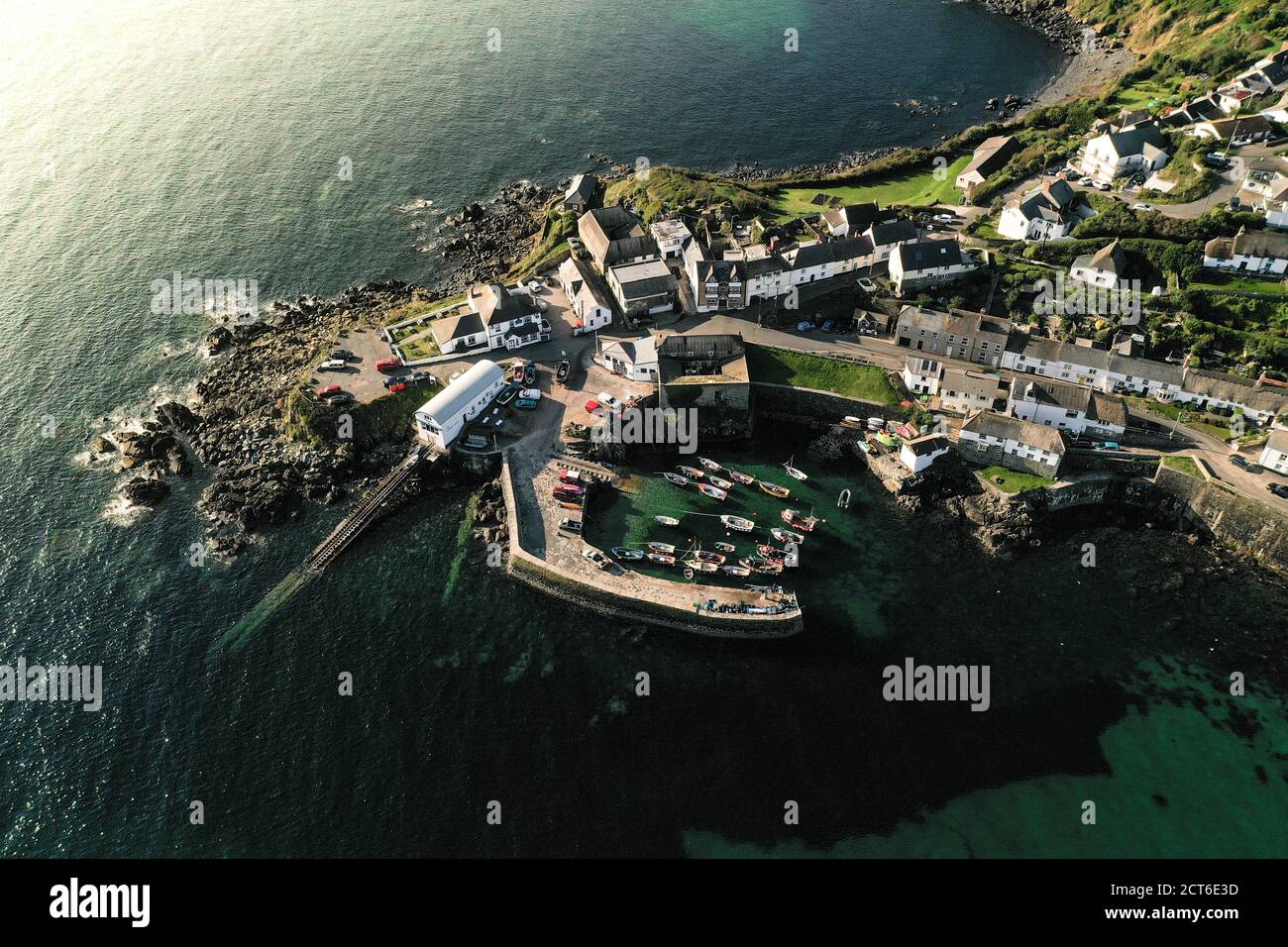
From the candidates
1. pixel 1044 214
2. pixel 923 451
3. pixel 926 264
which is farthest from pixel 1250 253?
pixel 923 451

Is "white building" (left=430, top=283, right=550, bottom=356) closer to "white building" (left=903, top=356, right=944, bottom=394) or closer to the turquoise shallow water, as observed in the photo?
the turquoise shallow water

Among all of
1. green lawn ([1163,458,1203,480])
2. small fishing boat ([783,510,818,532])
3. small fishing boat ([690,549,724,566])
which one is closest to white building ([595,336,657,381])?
small fishing boat ([783,510,818,532])

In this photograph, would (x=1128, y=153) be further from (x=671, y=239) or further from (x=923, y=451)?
(x=923, y=451)

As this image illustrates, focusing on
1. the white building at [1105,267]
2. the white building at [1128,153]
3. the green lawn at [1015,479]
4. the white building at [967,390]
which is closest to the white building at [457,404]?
the white building at [967,390]

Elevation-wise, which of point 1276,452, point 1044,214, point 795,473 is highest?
point 1044,214

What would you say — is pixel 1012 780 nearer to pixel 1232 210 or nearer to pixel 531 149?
pixel 1232 210
